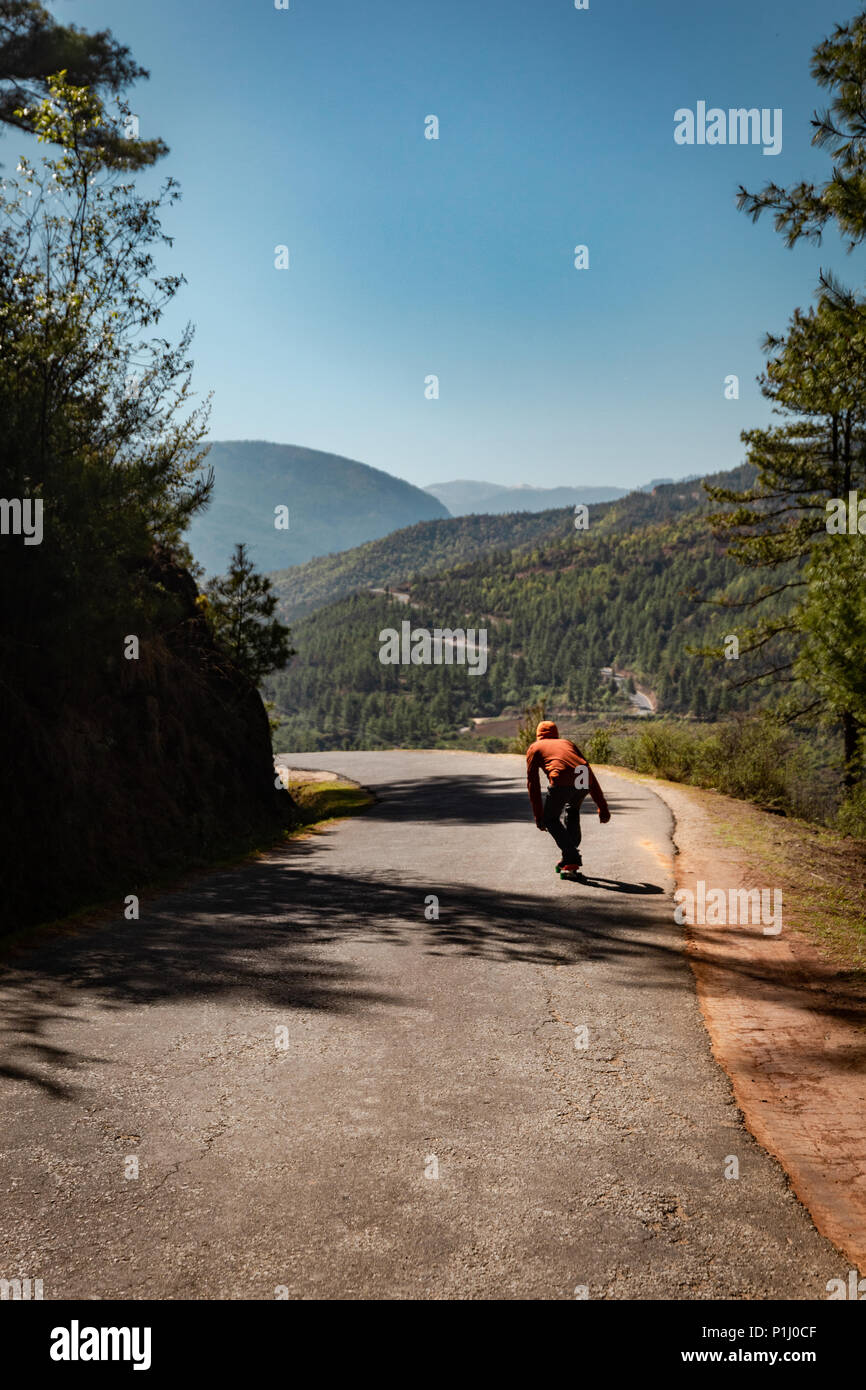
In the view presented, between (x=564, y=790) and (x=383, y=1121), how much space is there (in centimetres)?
573

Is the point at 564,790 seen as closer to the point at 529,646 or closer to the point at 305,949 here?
the point at 305,949

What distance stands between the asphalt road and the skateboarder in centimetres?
155

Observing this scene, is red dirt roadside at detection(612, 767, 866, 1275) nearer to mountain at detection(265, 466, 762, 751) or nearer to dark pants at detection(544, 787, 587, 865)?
dark pants at detection(544, 787, 587, 865)

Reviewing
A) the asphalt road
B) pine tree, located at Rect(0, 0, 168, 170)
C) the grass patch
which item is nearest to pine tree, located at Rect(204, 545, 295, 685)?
the grass patch

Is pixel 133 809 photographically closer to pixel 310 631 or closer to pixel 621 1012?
pixel 621 1012

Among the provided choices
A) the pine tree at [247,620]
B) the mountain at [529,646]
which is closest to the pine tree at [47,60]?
the pine tree at [247,620]

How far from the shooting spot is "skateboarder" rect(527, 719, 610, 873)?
Answer: 360 inches

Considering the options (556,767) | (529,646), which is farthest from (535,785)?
(529,646)

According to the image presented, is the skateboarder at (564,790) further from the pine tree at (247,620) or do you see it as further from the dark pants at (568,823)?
the pine tree at (247,620)

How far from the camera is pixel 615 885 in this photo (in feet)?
29.5

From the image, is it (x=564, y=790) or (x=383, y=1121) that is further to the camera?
(x=564, y=790)

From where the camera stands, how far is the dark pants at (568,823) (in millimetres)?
9266

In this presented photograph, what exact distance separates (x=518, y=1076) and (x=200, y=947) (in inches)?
144
